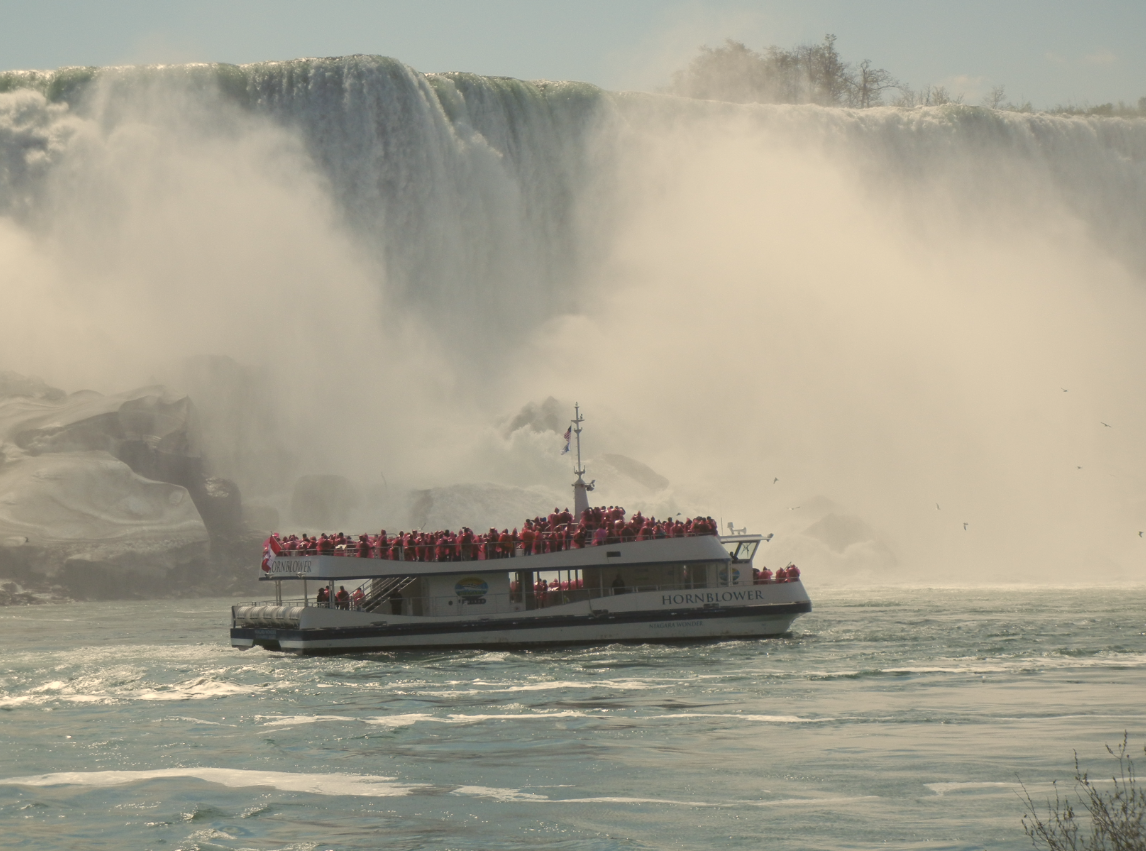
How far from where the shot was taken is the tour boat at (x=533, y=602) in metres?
31.5

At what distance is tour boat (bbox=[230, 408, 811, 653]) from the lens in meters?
31.5

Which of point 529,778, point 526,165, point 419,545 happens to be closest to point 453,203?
point 526,165

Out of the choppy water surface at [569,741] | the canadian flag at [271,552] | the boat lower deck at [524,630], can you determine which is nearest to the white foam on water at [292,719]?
the choppy water surface at [569,741]

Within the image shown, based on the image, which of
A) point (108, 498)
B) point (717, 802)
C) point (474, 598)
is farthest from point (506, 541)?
point (108, 498)

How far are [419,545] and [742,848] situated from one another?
18430 mm

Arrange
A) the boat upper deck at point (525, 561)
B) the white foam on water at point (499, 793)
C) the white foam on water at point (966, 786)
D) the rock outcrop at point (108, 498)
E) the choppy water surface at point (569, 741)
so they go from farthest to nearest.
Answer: the rock outcrop at point (108, 498) → the boat upper deck at point (525, 561) → the white foam on water at point (499, 793) → the white foam on water at point (966, 786) → the choppy water surface at point (569, 741)

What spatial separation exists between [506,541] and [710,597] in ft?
15.8

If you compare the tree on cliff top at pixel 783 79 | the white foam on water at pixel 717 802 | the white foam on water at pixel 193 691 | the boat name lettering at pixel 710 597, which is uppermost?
the tree on cliff top at pixel 783 79

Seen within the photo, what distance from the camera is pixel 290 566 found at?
105ft

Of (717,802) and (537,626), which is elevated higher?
(537,626)

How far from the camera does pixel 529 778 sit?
58.6 ft

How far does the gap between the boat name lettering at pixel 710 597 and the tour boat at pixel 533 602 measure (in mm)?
23

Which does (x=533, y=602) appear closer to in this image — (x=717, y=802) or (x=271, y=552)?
(x=271, y=552)

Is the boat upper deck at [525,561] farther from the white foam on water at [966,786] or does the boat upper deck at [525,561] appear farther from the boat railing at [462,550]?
the white foam on water at [966,786]
